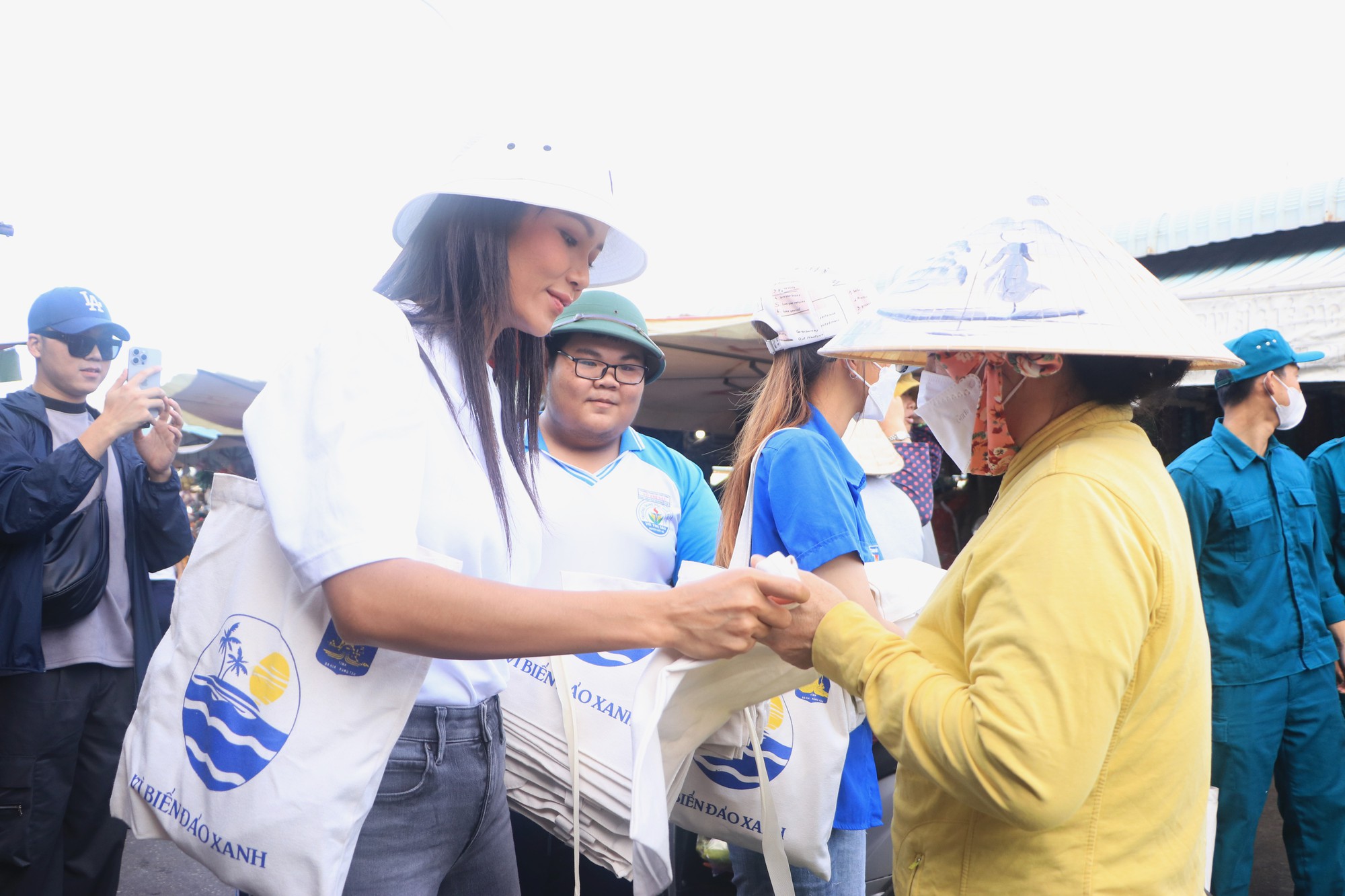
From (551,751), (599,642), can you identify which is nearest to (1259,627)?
(551,751)

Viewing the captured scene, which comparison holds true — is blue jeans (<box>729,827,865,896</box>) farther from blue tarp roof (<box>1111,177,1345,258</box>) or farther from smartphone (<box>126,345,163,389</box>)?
blue tarp roof (<box>1111,177,1345,258</box>)

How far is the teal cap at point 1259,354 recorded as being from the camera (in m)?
3.99

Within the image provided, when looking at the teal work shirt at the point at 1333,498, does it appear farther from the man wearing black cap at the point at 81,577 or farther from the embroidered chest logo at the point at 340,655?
the man wearing black cap at the point at 81,577

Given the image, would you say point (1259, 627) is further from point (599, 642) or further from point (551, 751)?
point (599, 642)

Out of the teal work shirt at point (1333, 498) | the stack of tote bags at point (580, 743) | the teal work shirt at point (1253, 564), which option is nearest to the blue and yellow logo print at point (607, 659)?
the stack of tote bags at point (580, 743)

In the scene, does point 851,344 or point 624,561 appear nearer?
point 851,344

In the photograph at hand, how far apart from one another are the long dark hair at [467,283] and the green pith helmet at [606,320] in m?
1.22

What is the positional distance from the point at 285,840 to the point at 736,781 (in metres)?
1.06

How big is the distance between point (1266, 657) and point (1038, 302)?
3.12 m

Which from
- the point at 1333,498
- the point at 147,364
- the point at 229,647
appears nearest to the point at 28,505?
the point at 147,364

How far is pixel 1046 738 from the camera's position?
1.11 m

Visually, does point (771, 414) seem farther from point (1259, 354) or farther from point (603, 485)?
point (1259, 354)

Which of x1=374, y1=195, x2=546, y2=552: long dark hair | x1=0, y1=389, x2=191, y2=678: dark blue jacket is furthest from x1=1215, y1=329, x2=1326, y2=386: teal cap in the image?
x1=0, y1=389, x2=191, y2=678: dark blue jacket

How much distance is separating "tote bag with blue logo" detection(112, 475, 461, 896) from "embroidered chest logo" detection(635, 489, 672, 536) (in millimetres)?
1349
